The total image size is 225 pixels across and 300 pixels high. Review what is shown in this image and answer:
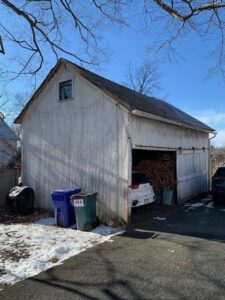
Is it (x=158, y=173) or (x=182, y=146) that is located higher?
(x=182, y=146)

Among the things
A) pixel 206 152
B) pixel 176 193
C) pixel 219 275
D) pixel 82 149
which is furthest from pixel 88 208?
pixel 206 152

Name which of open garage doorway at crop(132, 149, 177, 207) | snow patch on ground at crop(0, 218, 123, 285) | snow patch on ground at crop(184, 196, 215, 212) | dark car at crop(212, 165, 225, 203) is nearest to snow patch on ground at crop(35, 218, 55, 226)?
snow patch on ground at crop(0, 218, 123, 285)

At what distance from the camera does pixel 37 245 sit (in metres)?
7.96

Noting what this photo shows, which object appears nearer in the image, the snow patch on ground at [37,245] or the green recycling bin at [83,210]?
the snow patch on ground at [37,245]

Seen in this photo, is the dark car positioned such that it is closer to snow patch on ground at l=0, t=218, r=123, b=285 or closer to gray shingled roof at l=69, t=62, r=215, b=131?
gray shingled roof at l=69, t=62, r=215, b=131

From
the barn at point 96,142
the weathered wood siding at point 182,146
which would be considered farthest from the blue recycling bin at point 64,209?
the weathered wood siding at point 182,146

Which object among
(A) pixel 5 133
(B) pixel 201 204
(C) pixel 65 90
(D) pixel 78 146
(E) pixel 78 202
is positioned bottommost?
(B) pixel 201 204

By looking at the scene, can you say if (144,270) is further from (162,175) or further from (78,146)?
(162,175)

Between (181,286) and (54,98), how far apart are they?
8913 mm

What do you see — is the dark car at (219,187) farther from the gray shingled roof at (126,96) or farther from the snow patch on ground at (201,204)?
the gray shingled roof at (126,96)

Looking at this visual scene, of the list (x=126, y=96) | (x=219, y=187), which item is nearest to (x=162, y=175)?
(x=219, y=187)

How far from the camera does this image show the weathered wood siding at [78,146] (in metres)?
10.3

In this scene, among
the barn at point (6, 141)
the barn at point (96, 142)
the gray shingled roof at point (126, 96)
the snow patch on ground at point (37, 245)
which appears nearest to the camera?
the snow patch on ground at point (37, 245)

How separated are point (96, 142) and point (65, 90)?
2705 millimetres
